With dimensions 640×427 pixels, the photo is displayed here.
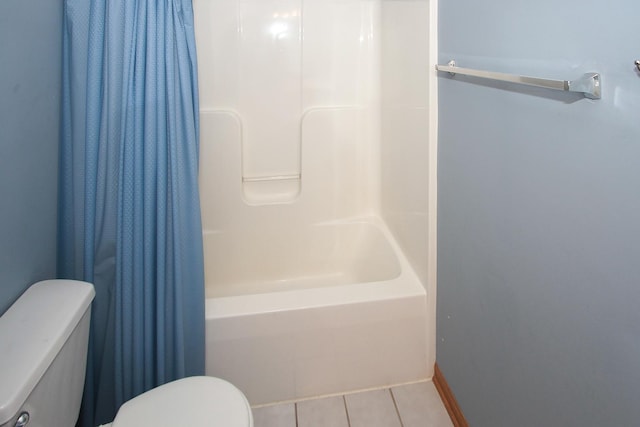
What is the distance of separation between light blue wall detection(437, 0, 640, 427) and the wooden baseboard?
54mm

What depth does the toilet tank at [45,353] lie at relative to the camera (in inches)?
31.8

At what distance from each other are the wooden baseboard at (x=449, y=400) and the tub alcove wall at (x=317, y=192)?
0.06 metres

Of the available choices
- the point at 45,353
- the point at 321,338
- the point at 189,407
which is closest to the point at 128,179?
the point at 45,353

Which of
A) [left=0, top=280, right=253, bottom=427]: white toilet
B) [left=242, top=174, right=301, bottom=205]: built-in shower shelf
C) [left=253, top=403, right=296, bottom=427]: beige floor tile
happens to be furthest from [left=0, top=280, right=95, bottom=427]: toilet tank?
[left=242, top=174, right=301, bottom=205]: built-in shower shelf

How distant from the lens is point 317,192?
222 cm

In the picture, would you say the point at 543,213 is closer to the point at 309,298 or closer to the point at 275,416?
the point at 309,298

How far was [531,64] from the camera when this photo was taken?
98cm

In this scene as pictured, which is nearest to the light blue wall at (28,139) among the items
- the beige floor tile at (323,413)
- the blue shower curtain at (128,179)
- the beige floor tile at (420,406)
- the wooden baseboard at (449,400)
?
the blue shower curtain at (128,179)

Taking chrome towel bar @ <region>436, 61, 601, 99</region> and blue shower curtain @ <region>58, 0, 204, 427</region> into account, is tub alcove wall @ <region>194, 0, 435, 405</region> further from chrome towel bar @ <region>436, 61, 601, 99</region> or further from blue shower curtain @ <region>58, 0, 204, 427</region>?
chrome towel bar @ <region>436, 61, 601, 99</region>

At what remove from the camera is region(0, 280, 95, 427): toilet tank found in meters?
0.81

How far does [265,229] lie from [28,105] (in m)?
1.24

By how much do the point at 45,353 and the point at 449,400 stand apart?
1.35m

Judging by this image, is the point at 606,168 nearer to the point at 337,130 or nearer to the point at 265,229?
the point at 337,130

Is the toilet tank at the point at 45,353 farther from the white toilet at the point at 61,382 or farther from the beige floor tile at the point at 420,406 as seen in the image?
the beige floor tile at the point at 420,406
